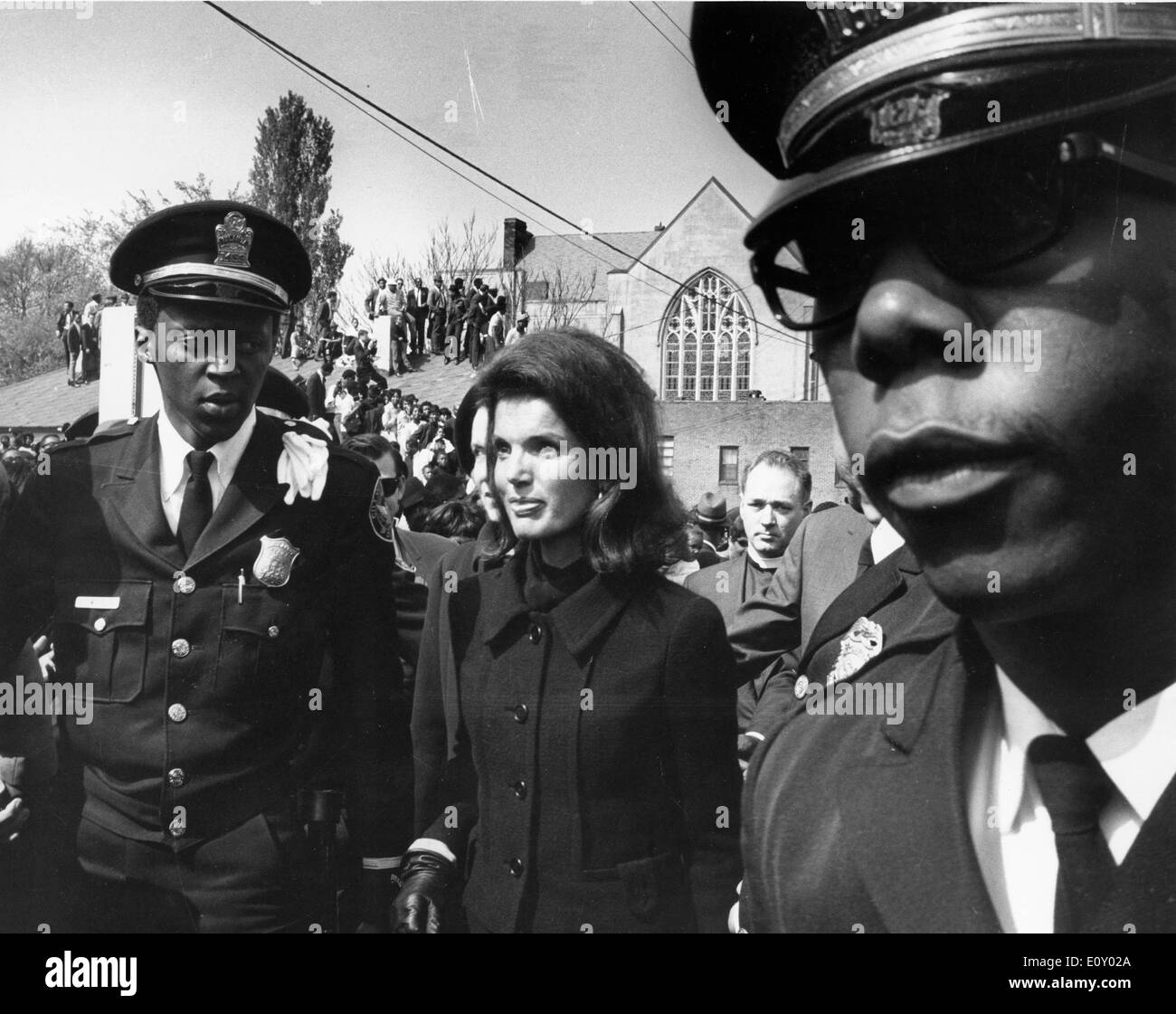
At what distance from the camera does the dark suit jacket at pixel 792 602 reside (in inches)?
106

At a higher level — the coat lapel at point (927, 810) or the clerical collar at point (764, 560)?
the clerical collar at point (764, 560)

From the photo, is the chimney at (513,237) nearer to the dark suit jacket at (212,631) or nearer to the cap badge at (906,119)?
the dark suit jacket at (212,631)

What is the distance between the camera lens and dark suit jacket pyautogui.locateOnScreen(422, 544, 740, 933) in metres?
2.67

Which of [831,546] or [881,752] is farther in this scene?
[831,546]

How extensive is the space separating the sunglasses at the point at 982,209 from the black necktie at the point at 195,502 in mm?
1738

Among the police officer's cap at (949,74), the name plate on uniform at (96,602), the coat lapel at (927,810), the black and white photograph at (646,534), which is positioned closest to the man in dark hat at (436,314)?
the black and white photograph at (646,534)

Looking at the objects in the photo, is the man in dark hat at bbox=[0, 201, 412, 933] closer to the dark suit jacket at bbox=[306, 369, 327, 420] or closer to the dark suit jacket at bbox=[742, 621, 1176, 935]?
the dark suit jacket at bbox=[306, 369, 327, 420]

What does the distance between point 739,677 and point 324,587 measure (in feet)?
3.64

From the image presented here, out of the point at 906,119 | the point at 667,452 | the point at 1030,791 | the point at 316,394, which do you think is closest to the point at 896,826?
the point at 1030,791
